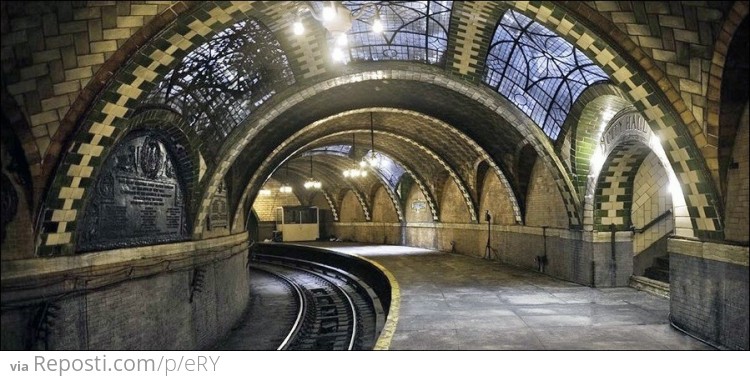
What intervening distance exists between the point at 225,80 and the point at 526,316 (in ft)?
22.4

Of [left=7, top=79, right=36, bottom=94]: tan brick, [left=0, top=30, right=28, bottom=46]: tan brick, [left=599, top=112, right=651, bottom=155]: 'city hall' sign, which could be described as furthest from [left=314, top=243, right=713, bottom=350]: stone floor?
[left=0, top=30, right=28, bottom=46]: tan brick

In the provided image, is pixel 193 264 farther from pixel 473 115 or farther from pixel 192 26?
pixel 473 115

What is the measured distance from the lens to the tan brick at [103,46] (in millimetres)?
6094

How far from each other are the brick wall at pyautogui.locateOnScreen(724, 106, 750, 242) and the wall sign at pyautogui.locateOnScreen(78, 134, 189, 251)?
848 cm

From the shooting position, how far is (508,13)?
28.6ft

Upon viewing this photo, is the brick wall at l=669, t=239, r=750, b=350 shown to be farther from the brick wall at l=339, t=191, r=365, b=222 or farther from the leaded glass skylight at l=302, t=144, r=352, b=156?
the brick wall at l=339, t=191, r=365, b=222

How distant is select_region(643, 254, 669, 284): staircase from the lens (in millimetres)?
10875

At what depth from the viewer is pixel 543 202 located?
1338 centimetres

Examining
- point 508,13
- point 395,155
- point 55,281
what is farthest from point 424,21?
point 395,155

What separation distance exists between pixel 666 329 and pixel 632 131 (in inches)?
141

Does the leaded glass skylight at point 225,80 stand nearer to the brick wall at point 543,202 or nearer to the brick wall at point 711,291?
the brick wall at point 543,202

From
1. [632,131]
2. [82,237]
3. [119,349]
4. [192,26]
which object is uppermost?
[192,26]

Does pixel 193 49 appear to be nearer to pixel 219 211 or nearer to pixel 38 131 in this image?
pixel 38 131

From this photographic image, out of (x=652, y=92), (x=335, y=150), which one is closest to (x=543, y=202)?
(x=652, y=92)
